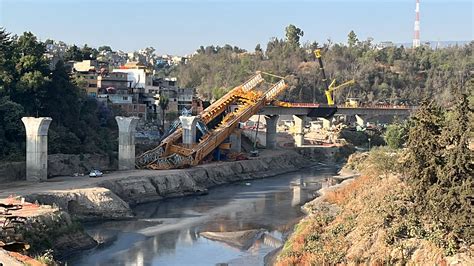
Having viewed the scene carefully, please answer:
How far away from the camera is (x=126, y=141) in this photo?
55406 millimetres

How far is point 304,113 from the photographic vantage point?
281 ft

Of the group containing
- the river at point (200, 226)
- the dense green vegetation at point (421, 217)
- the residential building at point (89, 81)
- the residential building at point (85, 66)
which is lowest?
the river at point (200, 226)

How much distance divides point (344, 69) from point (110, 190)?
9432 cm

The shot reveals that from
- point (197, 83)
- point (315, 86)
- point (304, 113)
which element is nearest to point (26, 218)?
point (304, 113)

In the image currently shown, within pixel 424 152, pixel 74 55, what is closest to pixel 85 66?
pixel 74 55

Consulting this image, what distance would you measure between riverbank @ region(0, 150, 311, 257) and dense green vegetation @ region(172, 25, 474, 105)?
5528 cm

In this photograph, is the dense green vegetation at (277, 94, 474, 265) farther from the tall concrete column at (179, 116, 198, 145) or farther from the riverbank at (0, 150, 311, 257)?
the tall concrete column at (179, 116, 198, 145)

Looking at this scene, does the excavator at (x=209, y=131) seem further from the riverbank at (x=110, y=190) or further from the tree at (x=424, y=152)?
the tree at (x=424, y=152)

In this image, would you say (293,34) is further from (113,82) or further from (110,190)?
(110,190)

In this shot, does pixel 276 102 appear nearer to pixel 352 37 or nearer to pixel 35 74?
pixel 35 74

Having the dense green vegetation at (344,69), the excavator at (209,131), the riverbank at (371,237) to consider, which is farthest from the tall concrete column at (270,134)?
the riverbank at (371,237)

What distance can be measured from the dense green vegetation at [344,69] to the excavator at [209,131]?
3996 centimetres

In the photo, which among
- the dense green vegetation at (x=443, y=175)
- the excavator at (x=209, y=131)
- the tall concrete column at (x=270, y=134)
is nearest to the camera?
the dense green vegetation at (x=443, y=175)

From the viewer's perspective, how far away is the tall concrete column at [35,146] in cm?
4759
